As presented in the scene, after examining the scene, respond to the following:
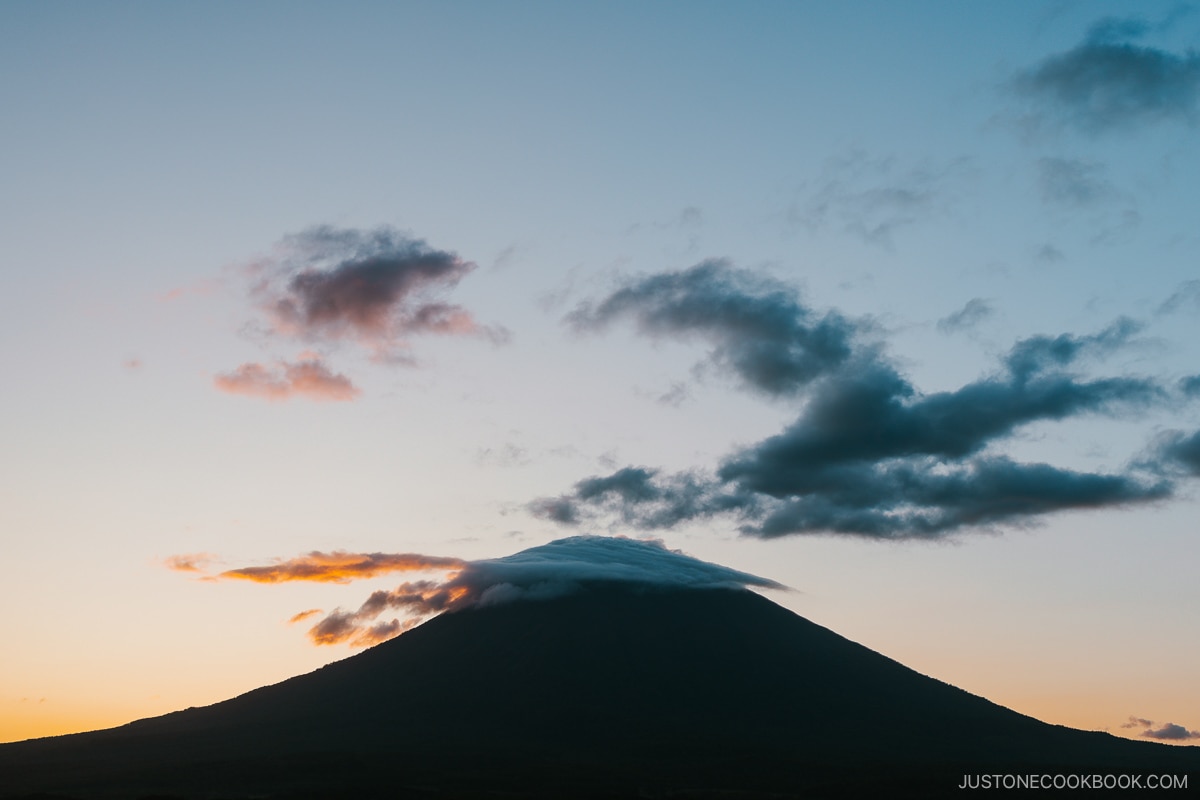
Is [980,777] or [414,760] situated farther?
[414,760]

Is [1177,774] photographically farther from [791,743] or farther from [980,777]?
[791,743]

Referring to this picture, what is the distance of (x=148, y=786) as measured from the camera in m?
154

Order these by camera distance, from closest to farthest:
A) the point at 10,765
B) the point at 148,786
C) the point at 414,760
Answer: the point at 148,786 < the point at 414,760 < the point at 10,765

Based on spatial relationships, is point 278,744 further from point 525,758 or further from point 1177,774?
point 1177,774

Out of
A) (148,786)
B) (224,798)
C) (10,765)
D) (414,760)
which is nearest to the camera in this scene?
(224,798)

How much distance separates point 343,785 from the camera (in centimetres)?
14812

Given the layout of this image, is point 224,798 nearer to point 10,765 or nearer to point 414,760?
point 414,760

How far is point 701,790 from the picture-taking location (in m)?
147

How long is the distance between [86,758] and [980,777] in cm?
14850

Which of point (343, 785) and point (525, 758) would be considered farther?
point (525, 758)

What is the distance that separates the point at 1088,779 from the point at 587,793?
76651mm

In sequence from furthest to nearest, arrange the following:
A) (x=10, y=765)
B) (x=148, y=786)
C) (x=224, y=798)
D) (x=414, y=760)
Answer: (x=10, y=765), (x=414, y=760), (x=148, y=786), (x=224, y=798)

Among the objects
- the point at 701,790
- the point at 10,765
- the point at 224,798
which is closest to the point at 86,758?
the point at 10,765

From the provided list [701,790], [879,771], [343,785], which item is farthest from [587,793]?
[879,771]
